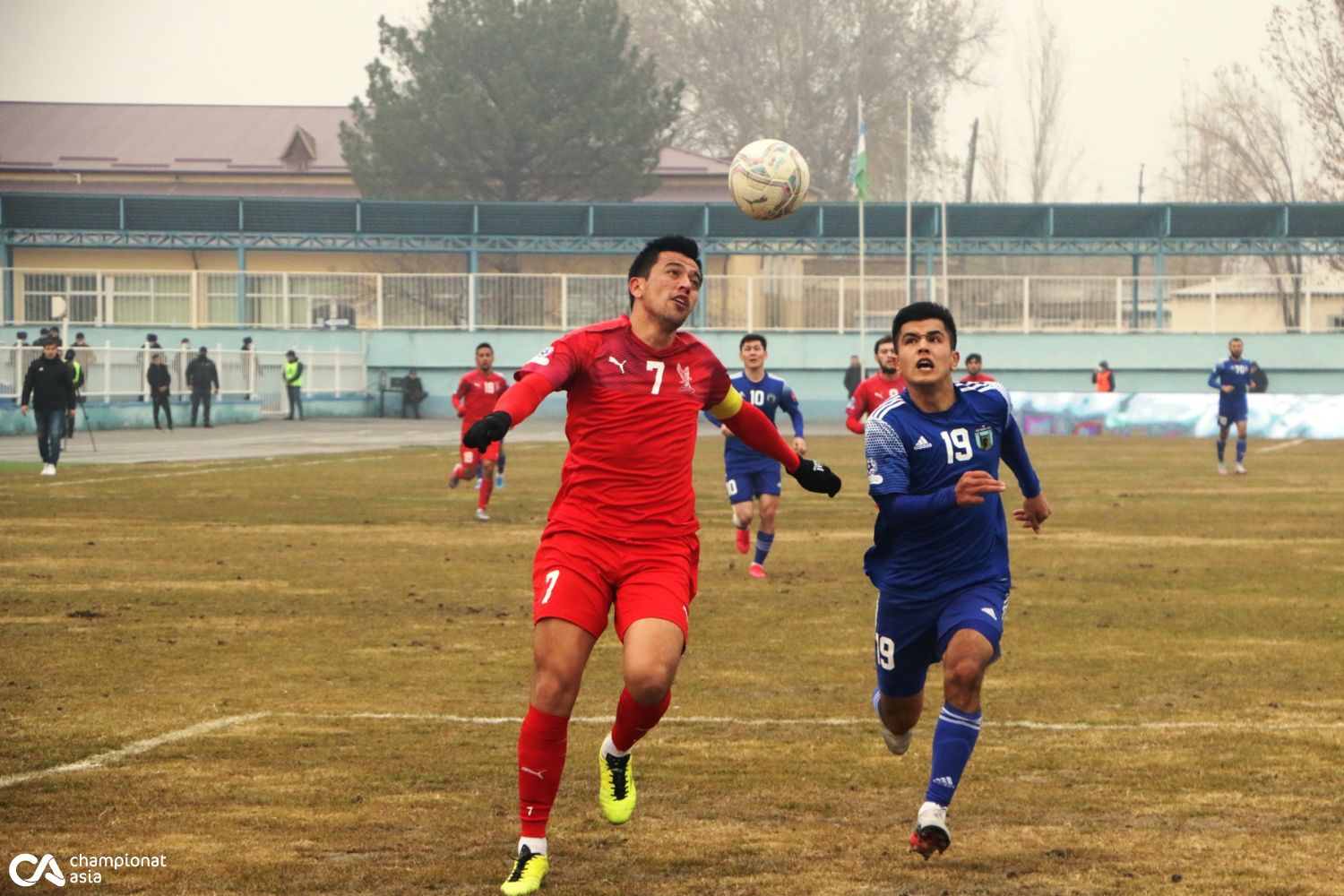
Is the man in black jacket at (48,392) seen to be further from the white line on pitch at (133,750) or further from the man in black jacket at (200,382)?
the white line on pitch at (133,750)

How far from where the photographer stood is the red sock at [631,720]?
7.30 metres

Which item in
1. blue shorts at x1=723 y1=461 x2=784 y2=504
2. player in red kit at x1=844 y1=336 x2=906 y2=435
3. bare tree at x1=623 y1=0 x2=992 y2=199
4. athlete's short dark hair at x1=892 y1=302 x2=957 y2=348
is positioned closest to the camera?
athlete's short dark hair at x1=892 y1=302 x2=957 y2=348

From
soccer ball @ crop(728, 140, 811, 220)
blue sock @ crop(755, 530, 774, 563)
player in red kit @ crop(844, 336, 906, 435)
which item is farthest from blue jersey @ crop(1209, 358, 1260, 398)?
soccer ball @ crop(728, 140, 811, 220)

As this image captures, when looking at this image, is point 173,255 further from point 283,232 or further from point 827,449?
point 827,449

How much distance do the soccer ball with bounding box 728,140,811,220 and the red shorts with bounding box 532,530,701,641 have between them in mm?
3461

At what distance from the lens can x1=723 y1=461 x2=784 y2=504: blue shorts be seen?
1758cm

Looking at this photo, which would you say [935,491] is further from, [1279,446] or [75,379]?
[1279,446]

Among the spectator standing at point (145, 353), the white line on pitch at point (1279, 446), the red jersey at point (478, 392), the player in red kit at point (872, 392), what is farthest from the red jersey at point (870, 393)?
the spectator standing at point (145, 353)

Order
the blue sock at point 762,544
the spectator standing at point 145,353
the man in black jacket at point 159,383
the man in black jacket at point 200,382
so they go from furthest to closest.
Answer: the man in black jacket at point 200,382 < the spectator standing at point 145,353 < the man in black jacket at point 159,383 < the blue sock at point 762,544

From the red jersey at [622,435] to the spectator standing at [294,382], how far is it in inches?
1805

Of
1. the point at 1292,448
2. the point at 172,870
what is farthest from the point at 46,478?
the point at 1292,448

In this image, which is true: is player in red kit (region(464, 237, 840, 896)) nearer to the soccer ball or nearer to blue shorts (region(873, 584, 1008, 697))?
blue shorts (region(873, 584, 1008, 697))

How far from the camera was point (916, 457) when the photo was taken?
7754mm

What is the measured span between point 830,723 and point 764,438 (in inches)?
100
